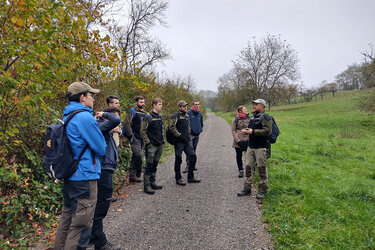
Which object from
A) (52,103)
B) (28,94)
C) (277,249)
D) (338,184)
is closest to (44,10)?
(28,94)

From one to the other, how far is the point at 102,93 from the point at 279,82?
32163mm

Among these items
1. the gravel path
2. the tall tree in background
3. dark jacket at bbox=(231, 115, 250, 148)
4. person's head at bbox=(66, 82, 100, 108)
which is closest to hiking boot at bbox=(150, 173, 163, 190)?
the gravel path

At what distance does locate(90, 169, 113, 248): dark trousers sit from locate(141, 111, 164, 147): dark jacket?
2.11 meters

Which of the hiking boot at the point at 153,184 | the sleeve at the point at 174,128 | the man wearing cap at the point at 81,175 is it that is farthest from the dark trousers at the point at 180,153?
→ the man wearing cap at the point at 81,175

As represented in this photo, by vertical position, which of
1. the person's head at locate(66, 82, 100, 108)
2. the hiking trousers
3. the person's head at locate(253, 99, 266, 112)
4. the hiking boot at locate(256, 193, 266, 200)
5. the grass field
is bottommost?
the grass field

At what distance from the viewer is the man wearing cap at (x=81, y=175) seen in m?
2.29

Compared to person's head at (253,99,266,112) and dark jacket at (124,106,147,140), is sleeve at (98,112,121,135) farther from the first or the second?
person's head at (253,99,266,112)

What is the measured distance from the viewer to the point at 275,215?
156 inches

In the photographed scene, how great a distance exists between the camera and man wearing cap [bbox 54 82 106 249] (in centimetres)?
229

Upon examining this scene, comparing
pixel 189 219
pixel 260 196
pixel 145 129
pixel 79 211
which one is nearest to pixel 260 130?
pixel 260 196

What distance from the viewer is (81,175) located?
232cm

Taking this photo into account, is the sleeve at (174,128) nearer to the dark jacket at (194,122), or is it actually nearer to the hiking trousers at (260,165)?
the dark jacket at (194,122)

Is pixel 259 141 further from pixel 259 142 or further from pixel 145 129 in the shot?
pixel 145 129

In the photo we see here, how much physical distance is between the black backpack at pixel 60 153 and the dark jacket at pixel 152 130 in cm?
281
